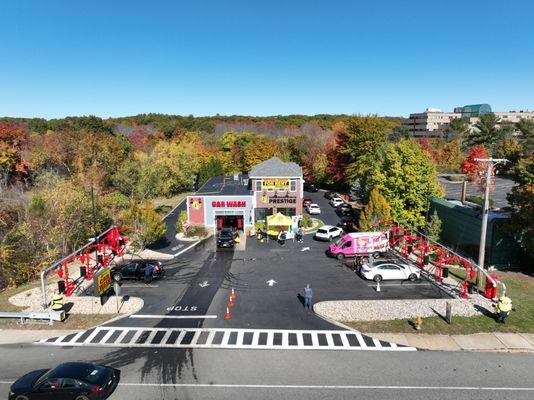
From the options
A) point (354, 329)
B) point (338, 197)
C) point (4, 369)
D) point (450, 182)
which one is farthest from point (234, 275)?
point (450, 182)

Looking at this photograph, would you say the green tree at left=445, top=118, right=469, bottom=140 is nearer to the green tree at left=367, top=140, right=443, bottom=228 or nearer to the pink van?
the green tree at left=367, top=140, right=443, bottom=228

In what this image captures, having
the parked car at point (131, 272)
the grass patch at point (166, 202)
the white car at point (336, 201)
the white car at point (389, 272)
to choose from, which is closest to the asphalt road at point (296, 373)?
Result: the parked car at point (131, 272)

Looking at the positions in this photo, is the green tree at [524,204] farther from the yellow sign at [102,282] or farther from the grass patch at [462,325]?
the yellow sign at [102,282]

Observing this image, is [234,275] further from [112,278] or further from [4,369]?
[4,369]

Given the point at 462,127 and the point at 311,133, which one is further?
the point at 311,133

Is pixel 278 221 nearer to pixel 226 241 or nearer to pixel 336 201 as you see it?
pixel 226 241

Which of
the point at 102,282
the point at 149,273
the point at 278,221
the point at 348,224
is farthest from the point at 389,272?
the point at 102,282
